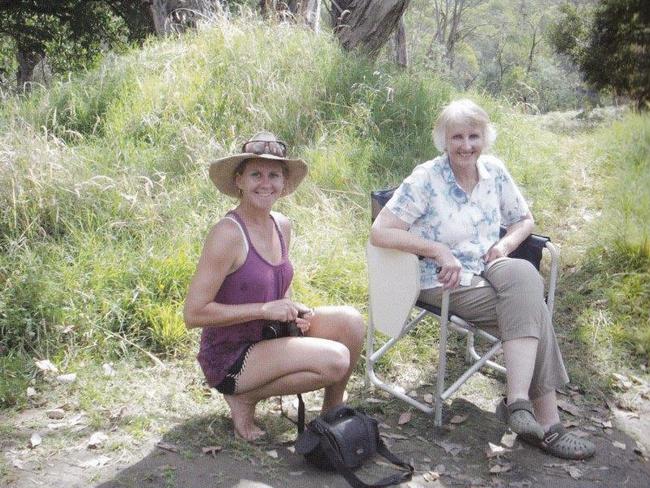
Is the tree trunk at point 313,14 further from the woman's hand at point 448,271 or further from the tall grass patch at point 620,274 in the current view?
the woman's hand at point 448,271

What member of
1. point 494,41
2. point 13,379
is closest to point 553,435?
point 13,379

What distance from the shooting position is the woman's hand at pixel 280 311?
306 centimetres

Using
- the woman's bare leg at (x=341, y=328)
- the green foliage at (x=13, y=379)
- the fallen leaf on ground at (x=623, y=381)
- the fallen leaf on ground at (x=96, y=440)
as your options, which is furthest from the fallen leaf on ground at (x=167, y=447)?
the fallen leaf on ground at (x=623, y=381)

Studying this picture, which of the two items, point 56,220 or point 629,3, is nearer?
point 56,220

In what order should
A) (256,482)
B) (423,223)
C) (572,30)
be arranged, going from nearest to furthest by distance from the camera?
1. (256,482)
2. (423,223)
3. (572,30)

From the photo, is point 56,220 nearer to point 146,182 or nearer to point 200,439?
point 146,182

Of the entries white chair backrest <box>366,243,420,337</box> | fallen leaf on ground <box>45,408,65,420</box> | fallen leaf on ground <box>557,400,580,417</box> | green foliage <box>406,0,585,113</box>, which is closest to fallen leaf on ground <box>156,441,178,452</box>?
fallen leaf on ground <box>45,408,65,420</box>

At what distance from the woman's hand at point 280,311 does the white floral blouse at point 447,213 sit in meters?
0.81

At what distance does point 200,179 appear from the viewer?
18.9 feet

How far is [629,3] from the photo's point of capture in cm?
946

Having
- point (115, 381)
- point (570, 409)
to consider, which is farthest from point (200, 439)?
point (570, 409)

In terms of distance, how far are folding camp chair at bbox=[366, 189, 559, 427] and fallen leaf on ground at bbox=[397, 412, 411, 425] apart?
65 mm

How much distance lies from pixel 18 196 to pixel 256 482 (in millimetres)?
2977

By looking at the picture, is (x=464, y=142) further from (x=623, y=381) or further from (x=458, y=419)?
(x=623, y=381)
